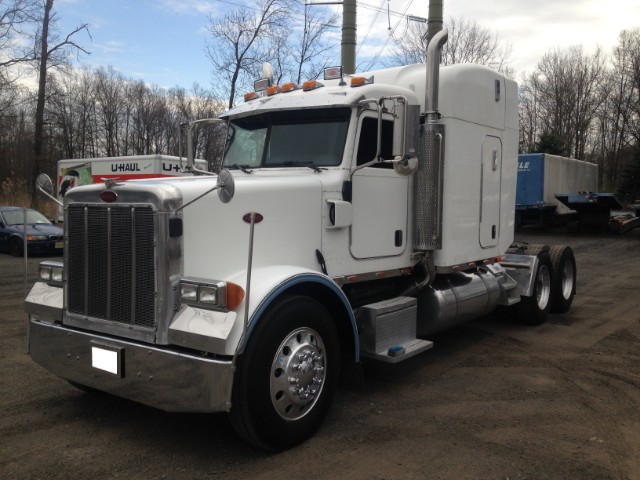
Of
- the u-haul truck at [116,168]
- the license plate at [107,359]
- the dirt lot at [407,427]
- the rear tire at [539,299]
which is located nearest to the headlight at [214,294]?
the license plate at [107,359]

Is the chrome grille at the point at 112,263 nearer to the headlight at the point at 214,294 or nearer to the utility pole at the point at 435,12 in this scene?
the headlight at the point at 214,294

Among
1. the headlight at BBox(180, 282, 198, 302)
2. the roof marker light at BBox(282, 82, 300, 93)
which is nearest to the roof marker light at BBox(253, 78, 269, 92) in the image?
the roof marker light at BBox(282, 82, 300, 93)

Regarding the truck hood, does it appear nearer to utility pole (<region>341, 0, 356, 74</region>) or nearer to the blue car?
utility pole (<region>341, 0, 356, 74</region>)

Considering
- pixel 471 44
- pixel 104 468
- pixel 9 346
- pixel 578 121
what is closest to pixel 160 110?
pixel 471 44

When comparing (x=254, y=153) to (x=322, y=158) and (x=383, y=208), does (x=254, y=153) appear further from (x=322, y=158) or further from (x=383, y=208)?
(x=383, y=208)

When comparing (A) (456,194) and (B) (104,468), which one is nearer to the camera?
(B) (104,468)

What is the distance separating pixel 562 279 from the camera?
28.5ft

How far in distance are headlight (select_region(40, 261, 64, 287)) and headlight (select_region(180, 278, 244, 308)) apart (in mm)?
1398

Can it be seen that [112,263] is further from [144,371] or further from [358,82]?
[358,82]

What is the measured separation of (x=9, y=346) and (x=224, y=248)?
4.09 m

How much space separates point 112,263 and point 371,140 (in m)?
2.51

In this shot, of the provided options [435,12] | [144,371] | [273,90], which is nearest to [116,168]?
[435,12]

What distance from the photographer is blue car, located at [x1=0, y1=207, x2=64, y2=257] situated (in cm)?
1523

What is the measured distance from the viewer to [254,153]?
5.41 metres
